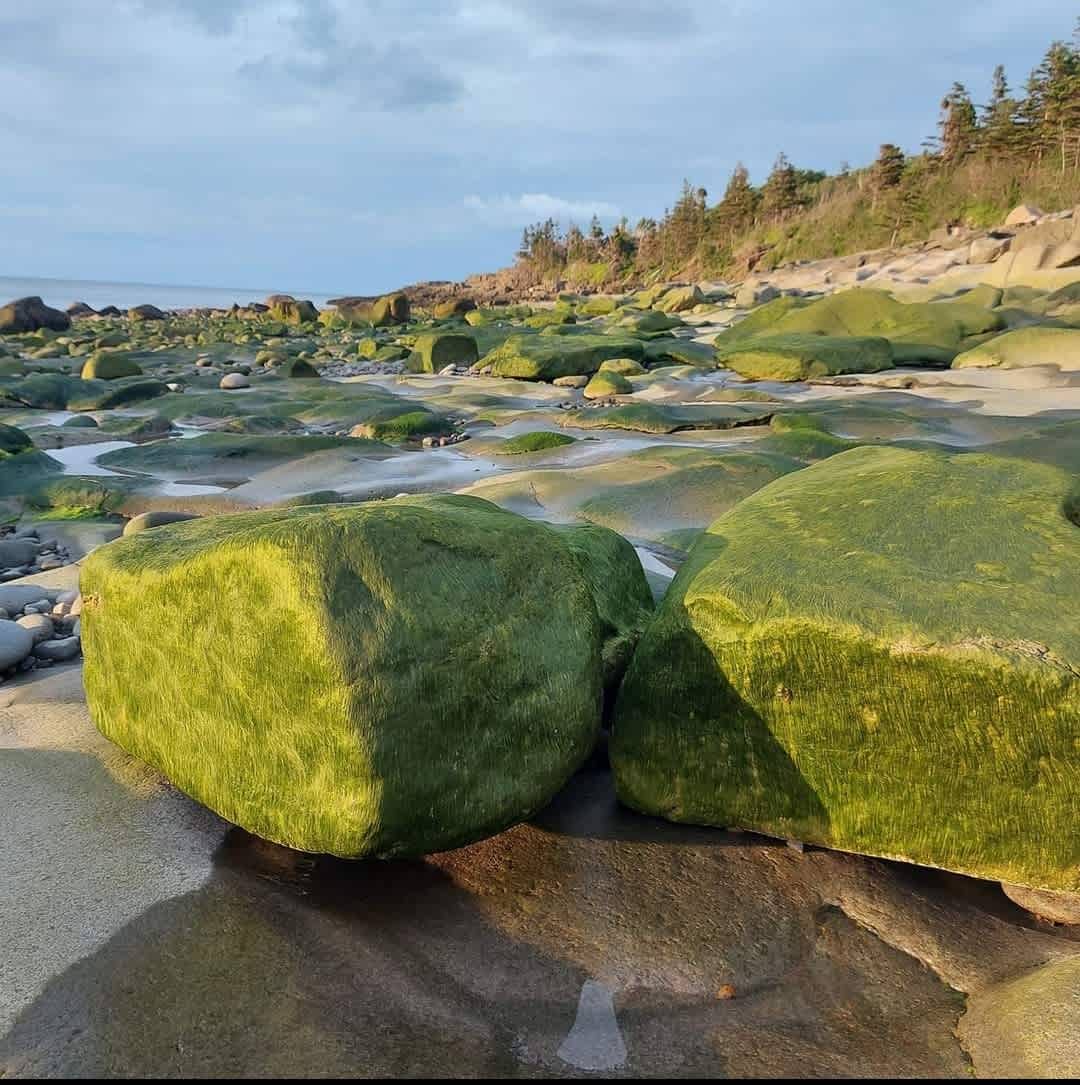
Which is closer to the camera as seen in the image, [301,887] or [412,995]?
[412,995]

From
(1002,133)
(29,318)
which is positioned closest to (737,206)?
(1002,133)

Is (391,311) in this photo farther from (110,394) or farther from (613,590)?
(613,590)

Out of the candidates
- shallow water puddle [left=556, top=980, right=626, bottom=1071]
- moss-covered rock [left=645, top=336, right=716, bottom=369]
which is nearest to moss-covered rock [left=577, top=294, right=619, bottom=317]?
moss-covered rock [left=645, top=336, right=716, bottom=369]

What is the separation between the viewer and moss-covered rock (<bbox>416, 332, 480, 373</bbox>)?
42.5 ft

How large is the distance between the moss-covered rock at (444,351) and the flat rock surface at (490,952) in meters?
11.5

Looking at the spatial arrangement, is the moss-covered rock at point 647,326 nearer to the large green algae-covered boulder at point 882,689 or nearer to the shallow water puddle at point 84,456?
the shallow water puddle at point 84,456

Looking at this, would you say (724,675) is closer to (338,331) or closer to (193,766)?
(193,766)

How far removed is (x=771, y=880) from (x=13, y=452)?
701 cm

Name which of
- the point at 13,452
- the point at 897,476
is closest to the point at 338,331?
the point at 13,452

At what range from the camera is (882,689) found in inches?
66.1

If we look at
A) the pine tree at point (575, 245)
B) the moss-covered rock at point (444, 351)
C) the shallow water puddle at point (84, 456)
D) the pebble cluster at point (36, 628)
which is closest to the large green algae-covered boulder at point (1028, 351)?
the moss-covered rock at point (444, 351)

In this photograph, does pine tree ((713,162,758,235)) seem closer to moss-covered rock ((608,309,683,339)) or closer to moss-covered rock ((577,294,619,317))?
moss-covered rock ((577,294,619,317))

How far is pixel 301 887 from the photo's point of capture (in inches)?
67.1

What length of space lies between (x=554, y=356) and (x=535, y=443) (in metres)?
5.22
